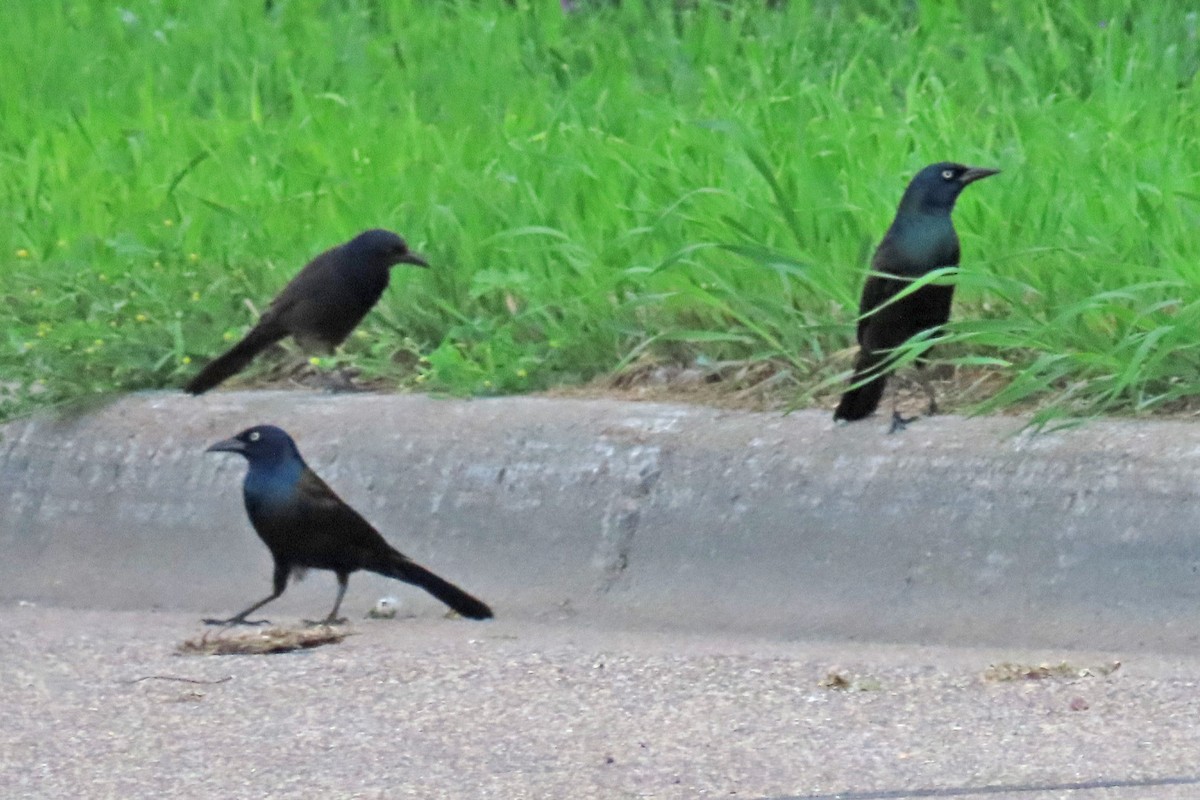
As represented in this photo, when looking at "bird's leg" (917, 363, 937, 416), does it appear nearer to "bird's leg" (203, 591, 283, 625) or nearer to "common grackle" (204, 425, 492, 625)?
"common grackle" (204, 425, 492, 625)

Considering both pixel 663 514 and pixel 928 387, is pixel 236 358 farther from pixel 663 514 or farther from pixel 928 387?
pixel 928 387

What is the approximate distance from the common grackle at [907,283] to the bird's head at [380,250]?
1253 millimetres

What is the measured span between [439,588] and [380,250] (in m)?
1.24

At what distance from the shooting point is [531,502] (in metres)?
4.52

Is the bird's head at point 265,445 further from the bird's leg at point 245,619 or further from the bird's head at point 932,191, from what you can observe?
the bird's head at point 932,191

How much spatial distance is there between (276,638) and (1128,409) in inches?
68.1

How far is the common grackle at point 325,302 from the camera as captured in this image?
520 cm

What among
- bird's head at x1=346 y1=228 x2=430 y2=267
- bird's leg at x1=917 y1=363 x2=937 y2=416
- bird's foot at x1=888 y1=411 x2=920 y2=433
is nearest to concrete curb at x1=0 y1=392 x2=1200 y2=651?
bird's foot at x1=888 y1=411 x2=920 y2=433

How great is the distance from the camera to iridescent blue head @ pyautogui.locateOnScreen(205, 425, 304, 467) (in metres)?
4.55

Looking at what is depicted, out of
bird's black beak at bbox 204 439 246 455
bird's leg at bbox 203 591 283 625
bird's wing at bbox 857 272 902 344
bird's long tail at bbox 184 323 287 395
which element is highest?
bird's wing at bbox 857 272 902 344

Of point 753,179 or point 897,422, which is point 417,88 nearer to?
point 753,179

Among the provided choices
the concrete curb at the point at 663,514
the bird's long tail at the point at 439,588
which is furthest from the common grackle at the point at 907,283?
the bird's long tail at the point at 439,588

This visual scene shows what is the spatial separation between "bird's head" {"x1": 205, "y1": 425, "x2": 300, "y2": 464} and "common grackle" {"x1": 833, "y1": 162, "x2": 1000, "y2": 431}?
1.12 m

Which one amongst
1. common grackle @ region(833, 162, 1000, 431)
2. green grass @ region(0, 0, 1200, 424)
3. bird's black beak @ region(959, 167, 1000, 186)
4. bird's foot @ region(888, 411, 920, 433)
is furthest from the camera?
green grass @ region(0, 0, 1200, 424)
